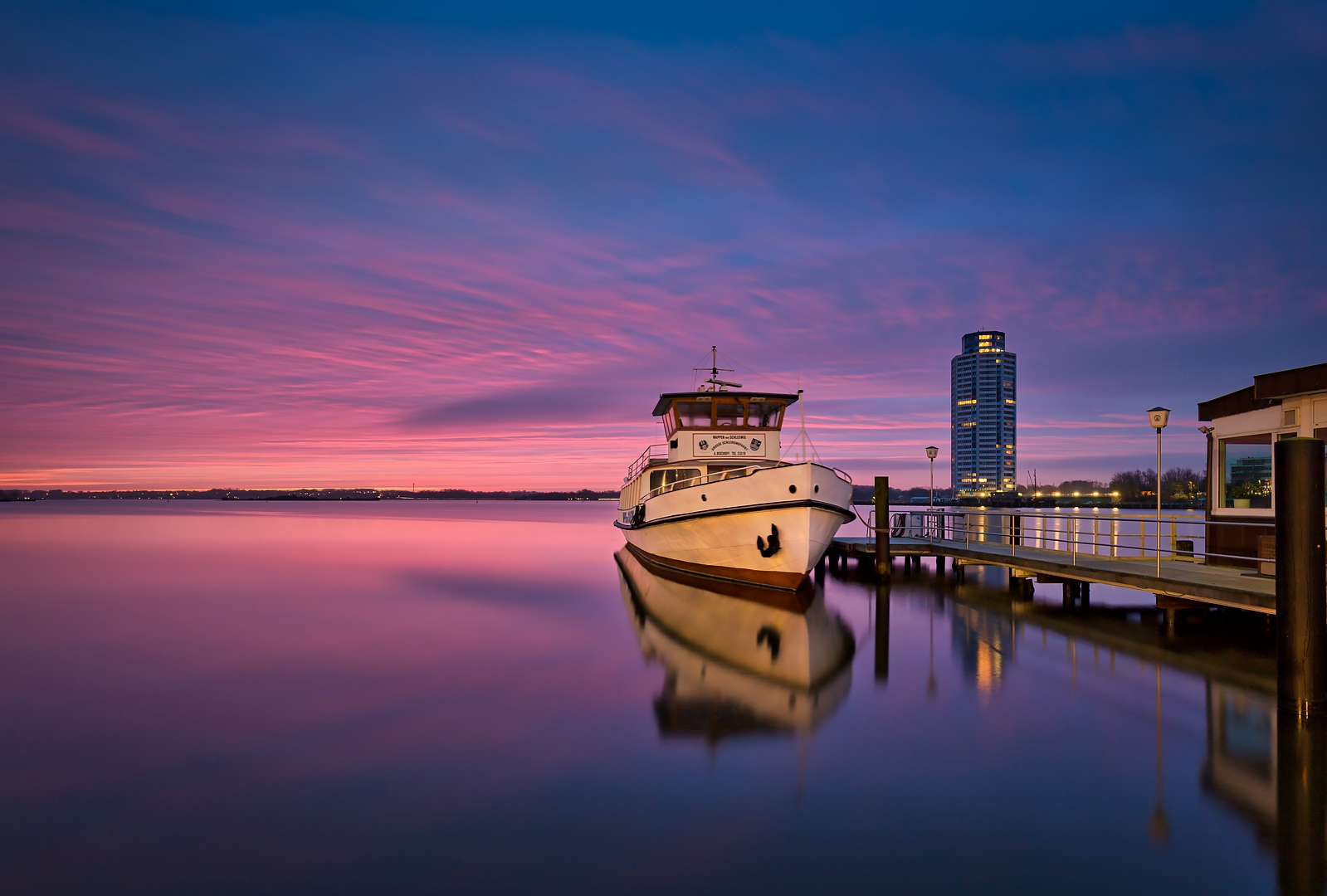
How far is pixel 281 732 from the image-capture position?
8289mm

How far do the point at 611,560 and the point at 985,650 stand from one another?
2237 cm

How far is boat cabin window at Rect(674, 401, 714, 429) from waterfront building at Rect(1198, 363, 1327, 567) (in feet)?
39.7

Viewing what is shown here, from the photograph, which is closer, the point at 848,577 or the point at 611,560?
the point at 848,577

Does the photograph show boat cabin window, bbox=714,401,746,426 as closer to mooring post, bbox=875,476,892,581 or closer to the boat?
the boat

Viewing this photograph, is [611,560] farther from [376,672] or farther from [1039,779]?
[1039,779]

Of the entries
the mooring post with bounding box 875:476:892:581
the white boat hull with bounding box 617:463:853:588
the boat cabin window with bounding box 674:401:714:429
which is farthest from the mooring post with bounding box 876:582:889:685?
the boat cabin window with bounding box 674:401:714:429

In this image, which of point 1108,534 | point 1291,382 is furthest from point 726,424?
point 1291,382

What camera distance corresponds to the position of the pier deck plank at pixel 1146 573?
33.6ft

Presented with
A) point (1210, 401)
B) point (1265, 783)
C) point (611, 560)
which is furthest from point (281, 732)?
point (611, 560)

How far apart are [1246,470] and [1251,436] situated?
907 mm

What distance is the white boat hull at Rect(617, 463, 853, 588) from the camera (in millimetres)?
16375

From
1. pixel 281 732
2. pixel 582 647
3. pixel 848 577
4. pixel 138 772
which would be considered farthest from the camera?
pixel 848 577

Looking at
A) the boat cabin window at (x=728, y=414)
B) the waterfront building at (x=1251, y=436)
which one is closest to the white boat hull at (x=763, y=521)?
the boat cabin window at (x=728, y=414)

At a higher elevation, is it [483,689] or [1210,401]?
[1210,401]
